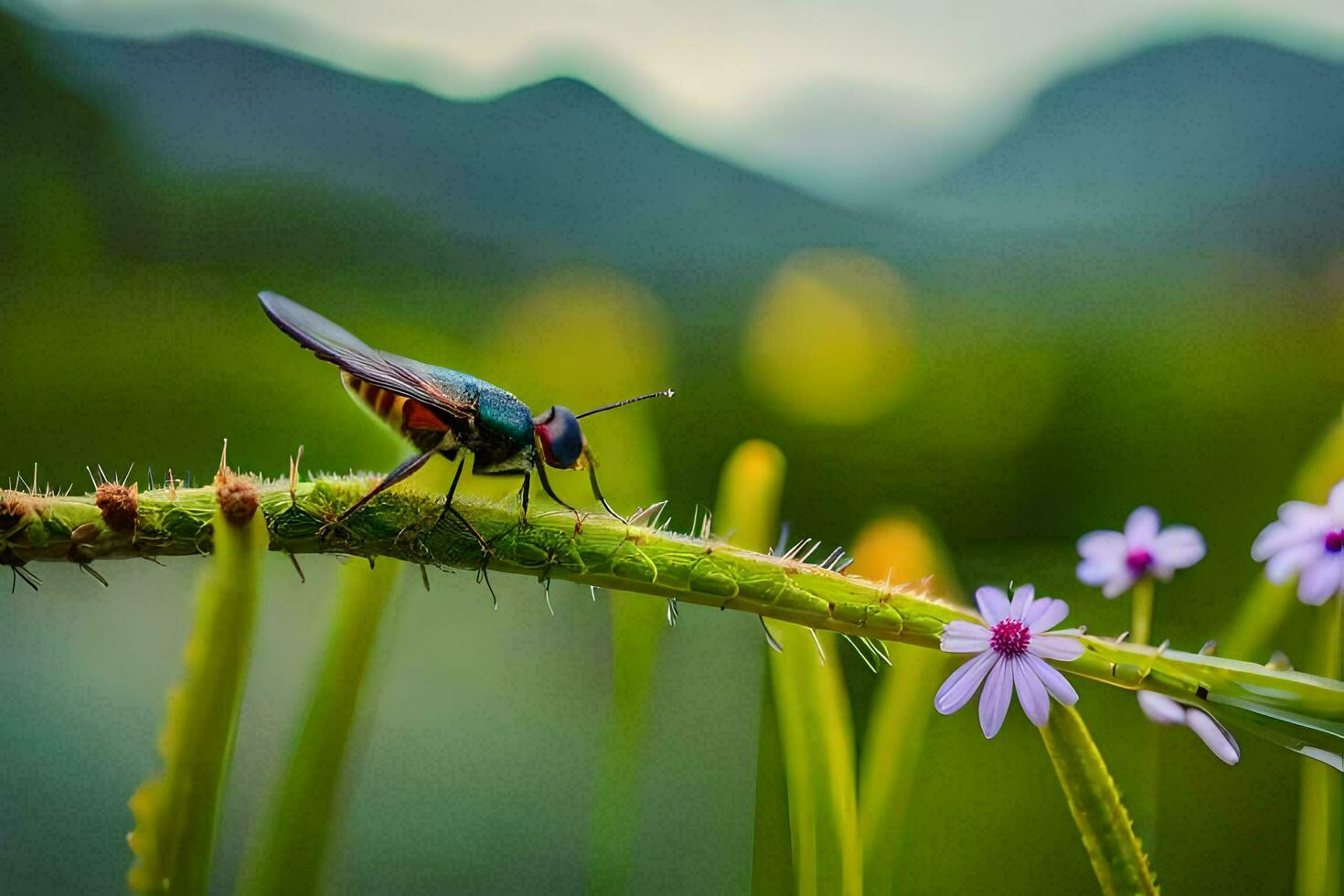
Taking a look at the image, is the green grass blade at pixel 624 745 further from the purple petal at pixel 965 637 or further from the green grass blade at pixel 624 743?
the purple petal at pixel 965 637

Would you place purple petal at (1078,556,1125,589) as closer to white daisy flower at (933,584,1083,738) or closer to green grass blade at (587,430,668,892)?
white daisy flower at (933,584,1083,738)

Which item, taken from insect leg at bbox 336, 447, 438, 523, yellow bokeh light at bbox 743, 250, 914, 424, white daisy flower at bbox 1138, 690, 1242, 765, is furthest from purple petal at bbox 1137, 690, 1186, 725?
yellow bokeh light at bbox 743, 250, 914, 424

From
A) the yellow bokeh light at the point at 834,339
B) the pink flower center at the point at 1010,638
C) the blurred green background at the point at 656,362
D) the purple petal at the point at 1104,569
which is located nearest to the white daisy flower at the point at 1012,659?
the pink flower center at the point at 1010,638

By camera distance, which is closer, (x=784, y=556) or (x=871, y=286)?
(x=784, y=556)

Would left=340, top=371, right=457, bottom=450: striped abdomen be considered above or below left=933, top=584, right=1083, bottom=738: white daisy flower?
above

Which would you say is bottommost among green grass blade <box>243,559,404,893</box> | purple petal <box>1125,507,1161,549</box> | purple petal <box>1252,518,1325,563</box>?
green grass blade <box>243,559,404,893</box>

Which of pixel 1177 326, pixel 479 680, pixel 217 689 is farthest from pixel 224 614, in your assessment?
pixel 1177 326

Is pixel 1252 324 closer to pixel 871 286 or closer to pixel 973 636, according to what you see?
pixel 871 286

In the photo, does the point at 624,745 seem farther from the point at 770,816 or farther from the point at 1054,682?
the point at 1054,682
